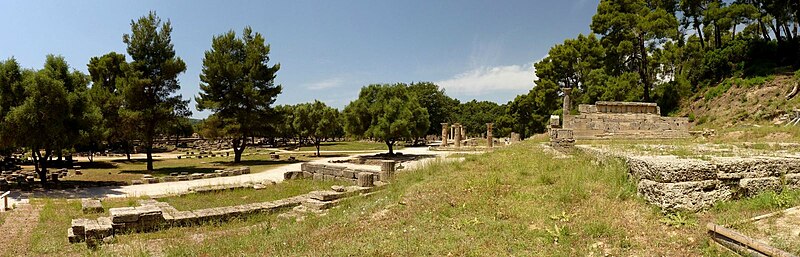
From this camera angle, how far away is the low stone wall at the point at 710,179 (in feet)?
21.2

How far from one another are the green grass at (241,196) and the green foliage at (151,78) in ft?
44.5

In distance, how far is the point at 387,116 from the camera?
32.9 metres

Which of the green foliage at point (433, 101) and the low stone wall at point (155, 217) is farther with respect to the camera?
the green foliage at point (433, 101)

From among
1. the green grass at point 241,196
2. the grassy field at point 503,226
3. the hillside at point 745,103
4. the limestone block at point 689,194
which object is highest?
the hillside at point 745,103

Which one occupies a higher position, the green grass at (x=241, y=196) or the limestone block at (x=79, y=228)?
the limestone block at (x=79, y=228)

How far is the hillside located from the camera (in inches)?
929

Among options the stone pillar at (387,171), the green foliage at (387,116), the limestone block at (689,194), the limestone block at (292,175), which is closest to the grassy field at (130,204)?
the limestone block at (292,175)

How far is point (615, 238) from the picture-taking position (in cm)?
578

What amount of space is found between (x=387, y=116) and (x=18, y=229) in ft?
80.6

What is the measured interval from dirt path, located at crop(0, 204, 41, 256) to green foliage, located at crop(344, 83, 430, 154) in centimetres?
2196

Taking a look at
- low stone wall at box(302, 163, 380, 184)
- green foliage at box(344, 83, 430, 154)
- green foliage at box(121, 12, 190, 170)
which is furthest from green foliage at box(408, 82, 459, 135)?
low stone wall at box(302, 163, 380, 184)

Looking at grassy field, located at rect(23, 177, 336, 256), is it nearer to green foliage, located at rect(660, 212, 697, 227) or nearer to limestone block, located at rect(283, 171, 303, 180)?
limestone block, located at rect(283, 171, 303, 180)

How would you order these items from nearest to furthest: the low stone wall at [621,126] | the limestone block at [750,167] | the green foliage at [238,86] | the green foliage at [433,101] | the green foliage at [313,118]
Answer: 1. the limestone block at [750,167]
2. the low stone wall at [621,126]
3. the green foliage at [238,86]
4. the green foliage at [313,118]
5. the green foliage at [433,101]

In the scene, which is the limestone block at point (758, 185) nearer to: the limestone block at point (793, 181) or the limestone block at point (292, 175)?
the limestone block at point (793, 181)
